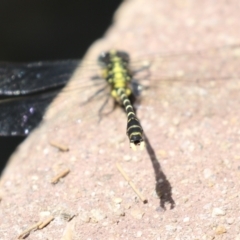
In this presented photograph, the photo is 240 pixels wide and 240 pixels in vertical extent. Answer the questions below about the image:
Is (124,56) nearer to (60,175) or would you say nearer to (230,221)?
(60,175)

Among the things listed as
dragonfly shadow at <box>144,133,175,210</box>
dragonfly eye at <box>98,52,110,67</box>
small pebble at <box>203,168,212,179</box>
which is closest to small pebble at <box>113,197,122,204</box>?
dragonfly shadow at <box>144,133,175,210</box>

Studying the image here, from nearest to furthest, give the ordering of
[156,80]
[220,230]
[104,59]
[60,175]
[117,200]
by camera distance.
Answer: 1. [220,230]
2. [117,200]
3. [60,175]
4. [156,80]
5. [104,59]

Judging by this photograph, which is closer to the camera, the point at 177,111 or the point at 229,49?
the point at 177,111

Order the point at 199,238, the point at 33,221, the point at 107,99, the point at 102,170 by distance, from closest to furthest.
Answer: the point at 199,238, the point at 33,221, the point at 102,170, the point at 107,99

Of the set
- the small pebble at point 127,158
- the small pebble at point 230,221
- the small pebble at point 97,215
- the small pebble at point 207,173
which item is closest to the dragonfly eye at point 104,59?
the small pebble at point 127,158

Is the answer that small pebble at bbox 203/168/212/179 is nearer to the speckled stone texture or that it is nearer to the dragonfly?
the speckled stone texture

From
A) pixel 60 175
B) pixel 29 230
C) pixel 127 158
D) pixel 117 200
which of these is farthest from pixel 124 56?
pixel 29 230

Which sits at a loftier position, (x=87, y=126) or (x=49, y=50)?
(x=87, y=126)

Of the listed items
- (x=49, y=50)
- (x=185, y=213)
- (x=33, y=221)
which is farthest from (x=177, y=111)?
(x=49, y=50)

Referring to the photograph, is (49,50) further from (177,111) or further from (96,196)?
(96,196)
